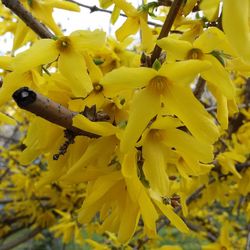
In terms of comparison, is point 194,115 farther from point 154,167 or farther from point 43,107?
point 43,107

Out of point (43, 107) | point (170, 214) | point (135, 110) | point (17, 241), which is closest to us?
point (43, 107)

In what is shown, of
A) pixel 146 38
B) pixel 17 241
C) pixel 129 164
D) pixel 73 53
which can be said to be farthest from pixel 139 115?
pixel 17 241

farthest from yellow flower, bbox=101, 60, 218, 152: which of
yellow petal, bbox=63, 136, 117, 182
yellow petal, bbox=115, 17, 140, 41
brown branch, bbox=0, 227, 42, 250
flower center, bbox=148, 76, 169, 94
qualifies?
brown branch, bbox=0, 227, 42, 250

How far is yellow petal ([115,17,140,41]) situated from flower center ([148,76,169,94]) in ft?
1.19

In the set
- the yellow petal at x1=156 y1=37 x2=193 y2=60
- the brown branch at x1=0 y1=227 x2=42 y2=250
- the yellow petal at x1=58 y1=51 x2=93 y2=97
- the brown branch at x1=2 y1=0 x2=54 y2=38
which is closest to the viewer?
the yellow petal at x1=156 y1=37 x2=193 y2=60

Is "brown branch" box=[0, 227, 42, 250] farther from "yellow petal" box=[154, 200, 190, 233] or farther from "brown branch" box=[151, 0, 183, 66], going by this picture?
"brown branch" box=[151, 0, 183, 66]

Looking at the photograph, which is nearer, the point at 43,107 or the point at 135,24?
the point at 43,107

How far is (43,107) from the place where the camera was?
70 cm

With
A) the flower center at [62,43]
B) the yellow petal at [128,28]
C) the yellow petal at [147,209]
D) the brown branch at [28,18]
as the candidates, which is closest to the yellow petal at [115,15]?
the yellow petal at [128,28]

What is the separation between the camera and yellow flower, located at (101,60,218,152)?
30.4 inches

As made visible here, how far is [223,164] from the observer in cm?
174

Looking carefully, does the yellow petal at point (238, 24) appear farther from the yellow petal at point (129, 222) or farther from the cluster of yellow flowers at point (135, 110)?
the yellow petal at point (129, 222)

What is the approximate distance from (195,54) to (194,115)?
0.40ft

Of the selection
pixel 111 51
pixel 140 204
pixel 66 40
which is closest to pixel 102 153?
pixel 140 204
